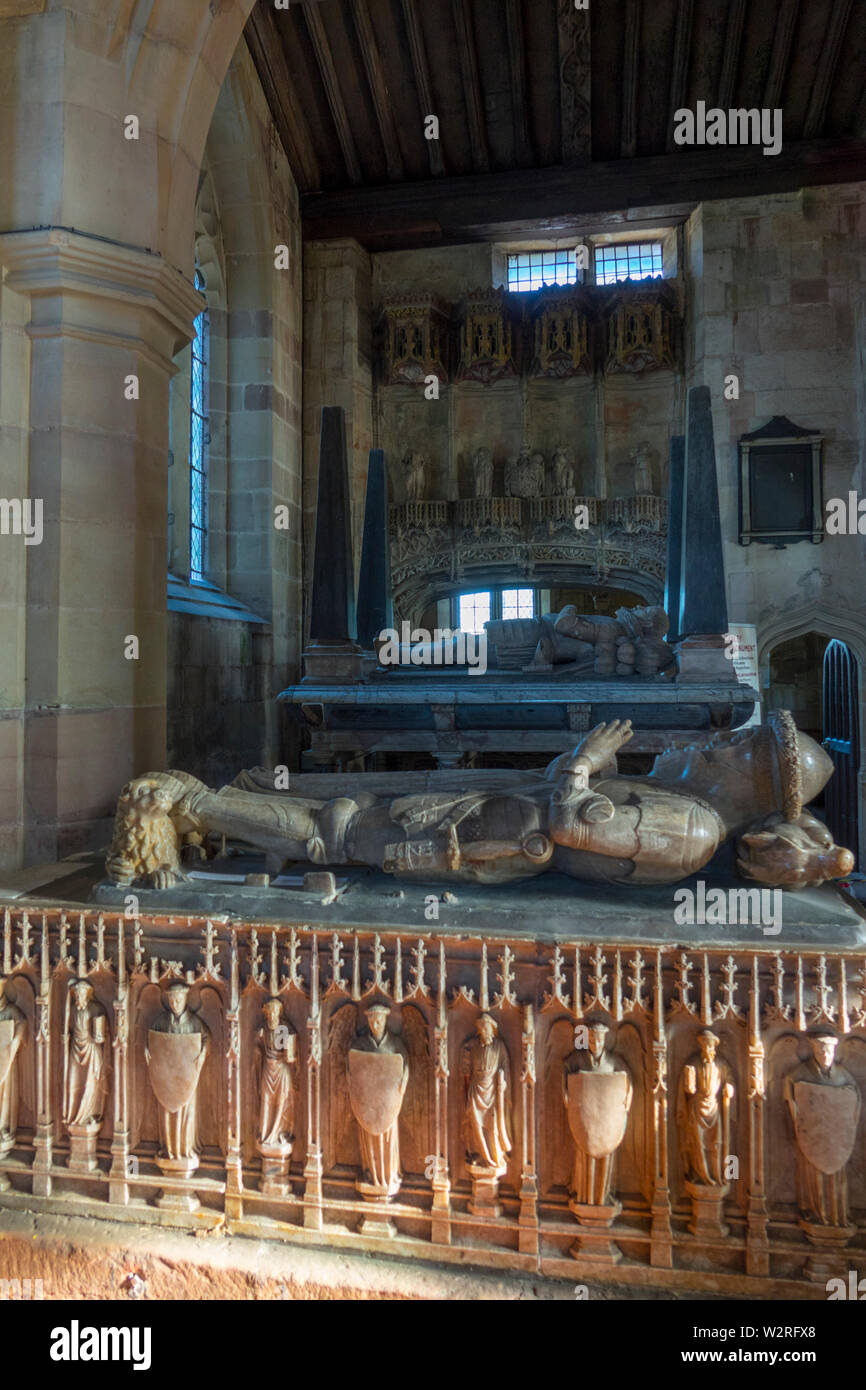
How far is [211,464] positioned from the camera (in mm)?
8938

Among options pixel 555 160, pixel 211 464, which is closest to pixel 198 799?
pixel 211 464

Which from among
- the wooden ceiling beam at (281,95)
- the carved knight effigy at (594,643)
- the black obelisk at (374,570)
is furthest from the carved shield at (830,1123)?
the wooden ceiling beam at (281,95)

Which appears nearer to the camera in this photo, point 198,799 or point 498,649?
point 198,799

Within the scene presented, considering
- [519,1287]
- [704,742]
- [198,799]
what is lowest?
[519,1287]

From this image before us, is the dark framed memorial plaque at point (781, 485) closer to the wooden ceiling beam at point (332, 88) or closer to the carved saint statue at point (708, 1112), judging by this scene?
the wooden ceiling beam at point (332, 88)

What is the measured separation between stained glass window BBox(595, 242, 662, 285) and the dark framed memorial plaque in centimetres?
301

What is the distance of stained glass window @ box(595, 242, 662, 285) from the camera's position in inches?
432

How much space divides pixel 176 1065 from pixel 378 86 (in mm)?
10384

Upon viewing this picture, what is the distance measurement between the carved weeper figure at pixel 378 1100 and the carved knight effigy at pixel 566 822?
20.5 inches

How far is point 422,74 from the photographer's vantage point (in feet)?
30.3

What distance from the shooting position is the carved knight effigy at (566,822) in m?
2.50

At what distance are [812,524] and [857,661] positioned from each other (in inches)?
63.5

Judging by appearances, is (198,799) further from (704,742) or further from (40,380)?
(40,380)

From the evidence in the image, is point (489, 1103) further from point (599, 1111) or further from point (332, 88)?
point (332, 88)
